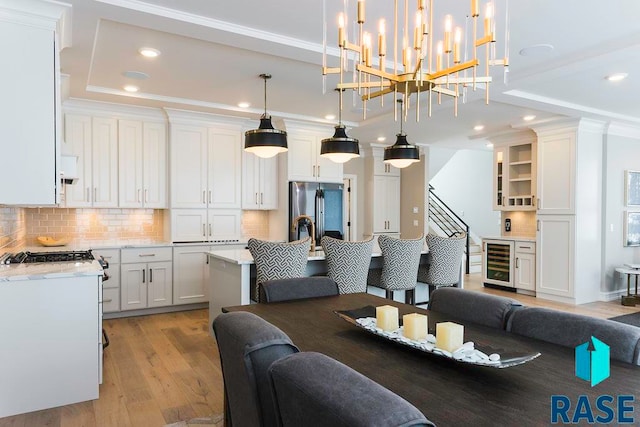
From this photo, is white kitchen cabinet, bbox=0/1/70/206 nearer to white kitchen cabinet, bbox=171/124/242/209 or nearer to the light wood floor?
the light wood floor

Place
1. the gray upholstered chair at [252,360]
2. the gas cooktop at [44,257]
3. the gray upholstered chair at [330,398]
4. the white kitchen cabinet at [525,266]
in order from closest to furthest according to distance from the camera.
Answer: the gray upholstered chair at [330,398] < the gray upholstered chair at [252,360] < the gas cooktop at [44,257] < the white kitchen cabinet at [525,266]

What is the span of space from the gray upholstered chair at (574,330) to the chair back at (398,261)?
236 centimetres

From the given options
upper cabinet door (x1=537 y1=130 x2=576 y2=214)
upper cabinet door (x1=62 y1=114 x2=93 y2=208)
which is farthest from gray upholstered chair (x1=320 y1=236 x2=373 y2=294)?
upper cabinet door (x1=537 y1=130 x2=576 y2=214)

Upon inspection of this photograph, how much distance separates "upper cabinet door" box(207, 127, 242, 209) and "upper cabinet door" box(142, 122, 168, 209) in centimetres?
60

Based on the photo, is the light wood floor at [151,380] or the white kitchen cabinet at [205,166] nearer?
the light wood floor at [151,380]

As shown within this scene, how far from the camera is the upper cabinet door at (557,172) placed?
6102mm

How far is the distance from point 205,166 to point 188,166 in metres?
0.23

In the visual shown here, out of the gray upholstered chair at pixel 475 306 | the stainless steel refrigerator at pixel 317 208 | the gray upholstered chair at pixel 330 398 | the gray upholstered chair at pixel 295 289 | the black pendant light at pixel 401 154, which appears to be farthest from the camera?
the stainless steel refrigerator at pixel 317 208

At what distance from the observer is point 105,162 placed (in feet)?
17.5

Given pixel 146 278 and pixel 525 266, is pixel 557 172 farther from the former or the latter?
pixel 146 278

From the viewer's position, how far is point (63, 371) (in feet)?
9.32

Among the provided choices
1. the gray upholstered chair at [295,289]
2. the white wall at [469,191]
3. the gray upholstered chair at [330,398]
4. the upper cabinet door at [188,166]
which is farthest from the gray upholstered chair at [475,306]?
the white wall at [469,191]

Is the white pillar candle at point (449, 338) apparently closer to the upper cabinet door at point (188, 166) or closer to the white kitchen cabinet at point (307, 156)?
the upper cabinet door at point (188, 166)

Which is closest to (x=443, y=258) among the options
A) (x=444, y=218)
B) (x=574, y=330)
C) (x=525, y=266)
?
(x=574, y=330)
